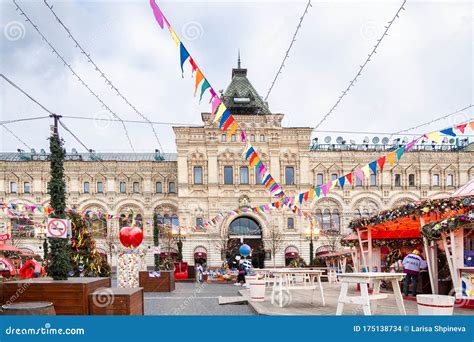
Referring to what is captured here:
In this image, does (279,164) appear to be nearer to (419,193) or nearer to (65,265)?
(419,193)

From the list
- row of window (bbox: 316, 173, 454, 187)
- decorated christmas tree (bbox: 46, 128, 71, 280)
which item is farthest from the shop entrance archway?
decorated christmas tree (bbox: 46, 128, 71, 280)

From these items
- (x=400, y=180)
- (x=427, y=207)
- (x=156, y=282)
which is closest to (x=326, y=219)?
(x=400, y=180)

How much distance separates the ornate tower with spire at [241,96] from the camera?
147ft

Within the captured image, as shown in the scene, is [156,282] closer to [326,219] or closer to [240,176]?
[240,176]

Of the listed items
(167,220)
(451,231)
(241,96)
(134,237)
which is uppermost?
(241,96)

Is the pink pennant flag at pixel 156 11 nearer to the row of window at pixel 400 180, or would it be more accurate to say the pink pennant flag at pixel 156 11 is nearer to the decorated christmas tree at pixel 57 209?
the decorated christmas tree at pixel 57 209

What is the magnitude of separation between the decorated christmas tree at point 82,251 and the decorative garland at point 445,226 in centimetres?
856

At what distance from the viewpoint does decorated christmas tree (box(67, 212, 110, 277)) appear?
13586 millimetres

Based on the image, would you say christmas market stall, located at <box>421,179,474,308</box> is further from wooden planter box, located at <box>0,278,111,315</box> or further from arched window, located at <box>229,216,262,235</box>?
arched window, located at <box>229,216,262,235</box>

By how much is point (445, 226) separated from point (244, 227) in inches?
1232

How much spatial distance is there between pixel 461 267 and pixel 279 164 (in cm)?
3090

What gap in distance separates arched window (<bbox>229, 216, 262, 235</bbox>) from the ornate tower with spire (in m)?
9.05

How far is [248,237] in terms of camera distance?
136 feet

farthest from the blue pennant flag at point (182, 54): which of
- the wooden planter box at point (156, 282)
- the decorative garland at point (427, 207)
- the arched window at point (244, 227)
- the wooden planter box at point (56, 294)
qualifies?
the arched window at point (244, 227)
